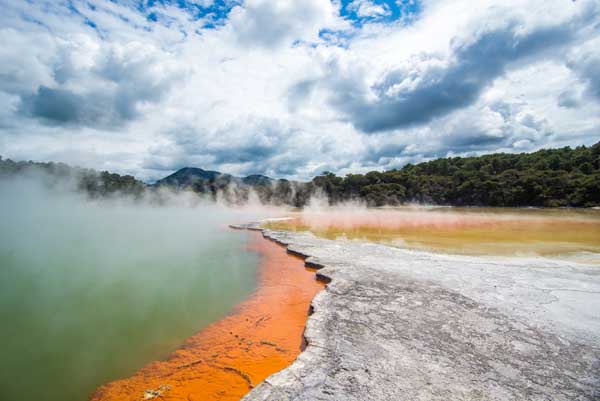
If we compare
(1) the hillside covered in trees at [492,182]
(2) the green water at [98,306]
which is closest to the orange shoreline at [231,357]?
(2) the green water at [98,306]

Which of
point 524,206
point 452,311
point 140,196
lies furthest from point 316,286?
point 140,196

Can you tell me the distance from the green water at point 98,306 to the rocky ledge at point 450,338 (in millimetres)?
2501

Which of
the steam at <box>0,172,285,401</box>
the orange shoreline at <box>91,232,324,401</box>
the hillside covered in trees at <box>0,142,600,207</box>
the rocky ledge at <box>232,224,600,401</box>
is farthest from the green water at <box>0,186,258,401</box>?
the hillside covered in trees at <box>0,142,600,207</box>

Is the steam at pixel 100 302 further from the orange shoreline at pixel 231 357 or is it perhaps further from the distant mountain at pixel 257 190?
the distant mountain at pixel 257 190

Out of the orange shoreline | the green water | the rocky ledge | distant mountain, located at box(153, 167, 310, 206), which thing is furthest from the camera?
distant mountain, located at box(153, 167, 310, 206)

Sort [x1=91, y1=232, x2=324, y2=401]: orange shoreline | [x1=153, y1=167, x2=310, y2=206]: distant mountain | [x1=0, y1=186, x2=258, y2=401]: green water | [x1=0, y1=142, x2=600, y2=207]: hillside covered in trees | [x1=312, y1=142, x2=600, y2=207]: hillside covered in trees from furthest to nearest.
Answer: [x1=153, y1=167, x2=310, y2=206]: distant mountain < [x1=0, y1=142, x2=600, y2=207]: hillside covered in trees < [x1=312, y1=142, x2=600, y2=207]: hillside covered in trees < [x1=0, y1=186, x2=258, y2=401]: green water < [x1=91, y1=232, x2=324, y2=401]: orange shoreline

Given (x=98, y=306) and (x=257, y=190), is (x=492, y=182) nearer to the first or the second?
(x=257, y=190)

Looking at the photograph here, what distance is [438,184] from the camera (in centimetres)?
4706

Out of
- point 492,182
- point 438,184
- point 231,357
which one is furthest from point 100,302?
point 438,184

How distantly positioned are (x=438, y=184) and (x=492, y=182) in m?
8.21

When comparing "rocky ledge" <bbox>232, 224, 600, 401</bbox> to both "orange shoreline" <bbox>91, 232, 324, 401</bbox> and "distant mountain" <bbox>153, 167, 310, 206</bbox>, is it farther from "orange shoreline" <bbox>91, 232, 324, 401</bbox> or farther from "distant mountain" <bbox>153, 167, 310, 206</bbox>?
"distant mountain" <bbox>153, 167, 310, 206</bbox>

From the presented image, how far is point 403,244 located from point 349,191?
39028mm

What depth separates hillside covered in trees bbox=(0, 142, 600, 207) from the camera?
36.0 m

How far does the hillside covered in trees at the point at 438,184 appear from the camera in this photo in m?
36.0
